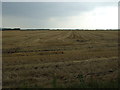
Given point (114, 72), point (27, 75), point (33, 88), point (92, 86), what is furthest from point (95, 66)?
point (33, 88)

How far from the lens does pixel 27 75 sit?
1162 centimetres

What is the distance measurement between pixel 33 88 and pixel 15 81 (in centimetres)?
234

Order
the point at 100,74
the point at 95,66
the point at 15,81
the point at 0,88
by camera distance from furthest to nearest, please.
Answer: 1. the point at 95,66
2. the point at 100,74
3. the point at 15,81
4. the point at 0,88

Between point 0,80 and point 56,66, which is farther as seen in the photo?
point 56,66

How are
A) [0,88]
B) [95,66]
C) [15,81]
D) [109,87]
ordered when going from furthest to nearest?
[95,66]
[15,81]
[0,88]
[109,87]

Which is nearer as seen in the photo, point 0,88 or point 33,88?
point 33,88

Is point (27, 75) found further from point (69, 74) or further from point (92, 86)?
point (92, 86)

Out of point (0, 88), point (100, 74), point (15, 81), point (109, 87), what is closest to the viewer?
point (109, 87)

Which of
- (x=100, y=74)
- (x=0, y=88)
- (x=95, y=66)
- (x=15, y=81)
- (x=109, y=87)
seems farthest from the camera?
(x=95, y=66)

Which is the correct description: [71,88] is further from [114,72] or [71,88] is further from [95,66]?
[95,66]

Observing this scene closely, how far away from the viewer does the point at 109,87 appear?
7.89 m

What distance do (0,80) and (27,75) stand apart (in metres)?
1.56

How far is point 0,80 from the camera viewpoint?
10.6 meters

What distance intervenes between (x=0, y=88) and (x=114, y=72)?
5959mm
